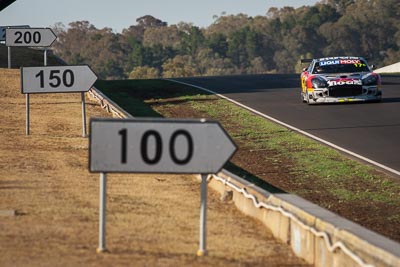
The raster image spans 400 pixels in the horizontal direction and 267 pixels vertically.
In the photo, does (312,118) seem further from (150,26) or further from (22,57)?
(150,26)

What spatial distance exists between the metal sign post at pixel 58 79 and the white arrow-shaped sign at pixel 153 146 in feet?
33.2

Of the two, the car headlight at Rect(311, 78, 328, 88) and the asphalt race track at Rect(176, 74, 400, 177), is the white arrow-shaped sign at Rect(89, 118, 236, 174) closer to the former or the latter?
the asphalt race track at Rect(176, 74, 400, 177)

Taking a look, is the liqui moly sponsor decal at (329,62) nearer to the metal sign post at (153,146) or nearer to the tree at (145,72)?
the metal sign post at (153,146)

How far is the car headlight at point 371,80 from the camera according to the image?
28.1 meters

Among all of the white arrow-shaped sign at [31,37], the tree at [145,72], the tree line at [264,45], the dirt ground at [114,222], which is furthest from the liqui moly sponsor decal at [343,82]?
the tree line at [264,45]

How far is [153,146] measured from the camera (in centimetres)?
884

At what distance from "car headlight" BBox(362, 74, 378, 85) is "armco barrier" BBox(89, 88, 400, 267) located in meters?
16.6


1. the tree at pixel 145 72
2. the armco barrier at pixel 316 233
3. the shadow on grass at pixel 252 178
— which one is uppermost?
the armco barrier at pixel 316 233

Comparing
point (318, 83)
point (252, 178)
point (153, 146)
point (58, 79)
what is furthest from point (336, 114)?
point (153, 146)

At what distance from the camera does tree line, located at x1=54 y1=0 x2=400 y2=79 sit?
133m

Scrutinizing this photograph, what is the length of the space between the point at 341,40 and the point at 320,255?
12872 cm

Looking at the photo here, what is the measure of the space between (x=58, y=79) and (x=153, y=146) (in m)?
10.5

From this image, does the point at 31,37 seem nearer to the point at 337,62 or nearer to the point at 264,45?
the point at 337,62

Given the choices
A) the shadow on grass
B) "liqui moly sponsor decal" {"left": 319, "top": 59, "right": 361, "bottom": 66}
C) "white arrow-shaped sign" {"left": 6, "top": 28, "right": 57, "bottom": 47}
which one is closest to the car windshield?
"liqui moly sponsor decal" {"left": 319, "top": 59, "right": 361, "bottom": 66}
